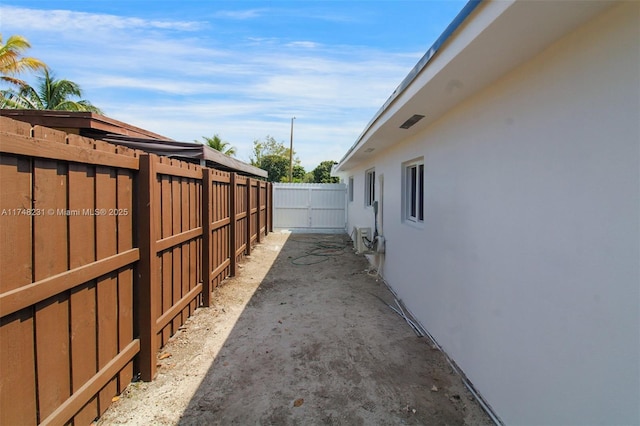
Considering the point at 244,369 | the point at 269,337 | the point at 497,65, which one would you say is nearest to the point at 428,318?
the point at 269,337

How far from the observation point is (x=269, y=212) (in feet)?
44.7

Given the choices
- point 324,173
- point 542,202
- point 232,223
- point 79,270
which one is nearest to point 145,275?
point 79,270

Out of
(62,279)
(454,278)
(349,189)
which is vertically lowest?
(454,278)

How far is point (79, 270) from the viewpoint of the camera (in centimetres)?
207

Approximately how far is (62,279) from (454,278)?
128 inches

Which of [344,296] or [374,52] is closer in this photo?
[344,296]

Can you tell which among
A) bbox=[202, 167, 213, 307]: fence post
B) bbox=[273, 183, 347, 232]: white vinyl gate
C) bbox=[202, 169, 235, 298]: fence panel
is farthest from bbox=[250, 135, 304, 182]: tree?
bbox=[202, 167, 213, 307]: fence post

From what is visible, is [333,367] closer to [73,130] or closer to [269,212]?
[73,130]

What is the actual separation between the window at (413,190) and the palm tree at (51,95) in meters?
19.0

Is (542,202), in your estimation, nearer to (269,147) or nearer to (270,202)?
(270,202)

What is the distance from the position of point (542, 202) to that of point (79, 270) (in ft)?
9.67

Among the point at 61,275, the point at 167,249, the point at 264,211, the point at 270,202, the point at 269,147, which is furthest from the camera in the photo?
the point at 269,147

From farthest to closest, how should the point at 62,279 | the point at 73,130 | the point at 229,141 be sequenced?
1. the point at 229,141
2. the point at 73,130
3. the point at 62,279

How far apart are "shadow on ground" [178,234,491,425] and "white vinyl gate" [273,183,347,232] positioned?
8.98 meters
